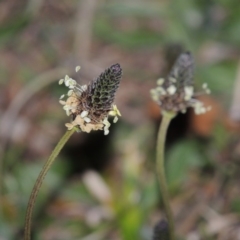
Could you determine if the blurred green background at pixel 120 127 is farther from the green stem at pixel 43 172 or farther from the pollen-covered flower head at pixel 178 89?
the green stem at pixel 43 172

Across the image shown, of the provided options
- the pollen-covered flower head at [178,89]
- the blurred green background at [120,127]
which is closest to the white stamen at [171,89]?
the pollen-covered flower head at [178,89]

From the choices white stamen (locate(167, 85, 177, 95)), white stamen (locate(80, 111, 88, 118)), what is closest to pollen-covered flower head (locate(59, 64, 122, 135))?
white stamen (locate(80, 111, 88, 118))

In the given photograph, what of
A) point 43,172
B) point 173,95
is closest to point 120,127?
point 173,95

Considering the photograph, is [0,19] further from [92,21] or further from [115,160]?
[115,160]

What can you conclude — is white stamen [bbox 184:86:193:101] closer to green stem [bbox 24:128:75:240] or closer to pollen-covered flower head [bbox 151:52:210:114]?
pollen-covered flower head [bbox 151:52:210:114]

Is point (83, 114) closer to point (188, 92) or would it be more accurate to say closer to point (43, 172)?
point (43, 172)

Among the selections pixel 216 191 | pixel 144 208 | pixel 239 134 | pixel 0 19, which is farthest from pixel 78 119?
pixel 0 19
